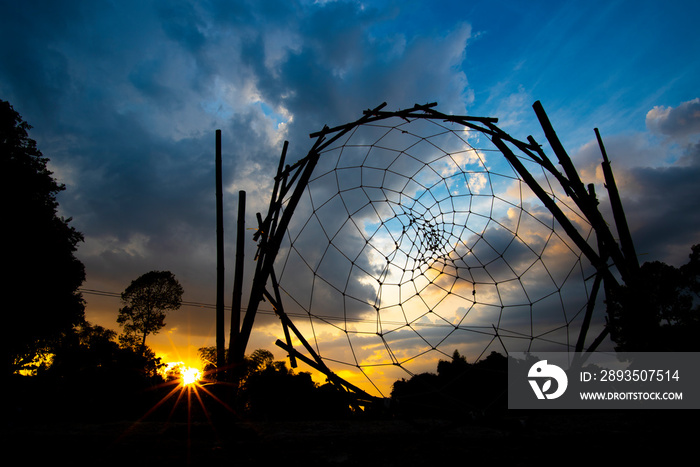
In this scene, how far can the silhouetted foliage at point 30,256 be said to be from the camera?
15.6 metres

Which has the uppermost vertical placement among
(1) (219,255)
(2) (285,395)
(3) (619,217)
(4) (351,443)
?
(3) (619,217)

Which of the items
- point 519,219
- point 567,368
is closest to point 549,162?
point 519,219

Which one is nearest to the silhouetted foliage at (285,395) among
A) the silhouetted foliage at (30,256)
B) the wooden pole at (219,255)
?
the silhouetted foliage at (30,256)

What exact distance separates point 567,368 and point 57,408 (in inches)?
820

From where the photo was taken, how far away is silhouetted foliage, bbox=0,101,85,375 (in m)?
15.6

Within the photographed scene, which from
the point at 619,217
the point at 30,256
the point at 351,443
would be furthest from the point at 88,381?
the point at 619,217

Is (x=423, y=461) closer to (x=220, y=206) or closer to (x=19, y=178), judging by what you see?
(x=220, y=206)

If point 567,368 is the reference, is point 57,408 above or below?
below

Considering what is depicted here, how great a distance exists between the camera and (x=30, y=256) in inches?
634

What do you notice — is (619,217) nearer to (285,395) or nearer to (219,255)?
(219,255)

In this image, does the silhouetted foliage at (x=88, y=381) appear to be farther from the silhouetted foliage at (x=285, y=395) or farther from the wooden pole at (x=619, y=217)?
the wooden pole at (x=619, y=217)

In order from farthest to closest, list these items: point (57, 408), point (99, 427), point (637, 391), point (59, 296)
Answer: point (59, 296) → point (57, 408) → point (637, 391) → point (99, 427)

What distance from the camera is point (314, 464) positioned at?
2.61m

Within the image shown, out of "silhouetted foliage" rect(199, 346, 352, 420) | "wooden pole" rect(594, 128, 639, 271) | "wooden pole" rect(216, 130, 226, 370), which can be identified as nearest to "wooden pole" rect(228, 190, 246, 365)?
"wooden pole" rect(216, 130, 226, 370)
